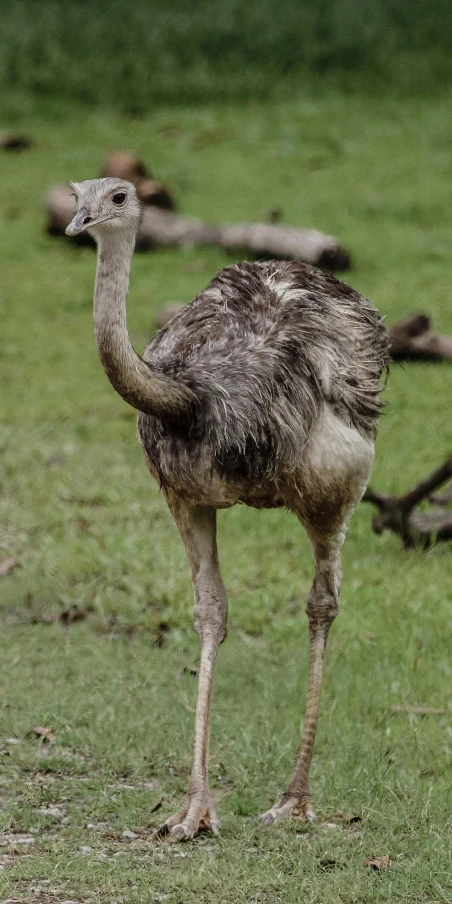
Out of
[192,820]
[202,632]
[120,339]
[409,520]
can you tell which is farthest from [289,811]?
[409,520]

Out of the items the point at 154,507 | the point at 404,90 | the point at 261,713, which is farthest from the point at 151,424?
the point at 404,90

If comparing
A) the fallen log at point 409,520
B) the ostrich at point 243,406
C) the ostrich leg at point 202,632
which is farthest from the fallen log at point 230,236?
the ostrich leg at point 202,632

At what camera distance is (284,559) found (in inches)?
293

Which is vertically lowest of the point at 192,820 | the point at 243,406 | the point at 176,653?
the point at 192,820

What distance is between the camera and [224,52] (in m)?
18.0

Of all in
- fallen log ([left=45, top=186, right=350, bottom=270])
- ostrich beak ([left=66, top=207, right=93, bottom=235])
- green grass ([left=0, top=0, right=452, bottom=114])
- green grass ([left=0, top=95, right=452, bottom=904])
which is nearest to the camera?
ostrich beak ([left=66, top=207, right=93, bottom=235])

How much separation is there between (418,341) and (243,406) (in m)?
5.40

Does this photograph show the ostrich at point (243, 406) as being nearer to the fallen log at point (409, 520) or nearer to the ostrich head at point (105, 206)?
the ostrich head at point (105, 206)

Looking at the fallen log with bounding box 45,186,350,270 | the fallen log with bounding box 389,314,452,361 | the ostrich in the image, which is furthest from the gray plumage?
the fallen log with bounding box 45,186,350,270

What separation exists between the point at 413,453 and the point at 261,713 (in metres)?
3.19

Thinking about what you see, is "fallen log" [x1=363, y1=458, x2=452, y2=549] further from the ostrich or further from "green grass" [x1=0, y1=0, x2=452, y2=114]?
"green grass" [x1=0, y1=0, x2=452, y2=114]

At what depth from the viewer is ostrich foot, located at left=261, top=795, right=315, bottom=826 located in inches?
191

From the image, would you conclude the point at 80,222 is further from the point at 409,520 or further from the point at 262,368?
the point at 409,520

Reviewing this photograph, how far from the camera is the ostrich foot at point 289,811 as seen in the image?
→ 4863 mm
